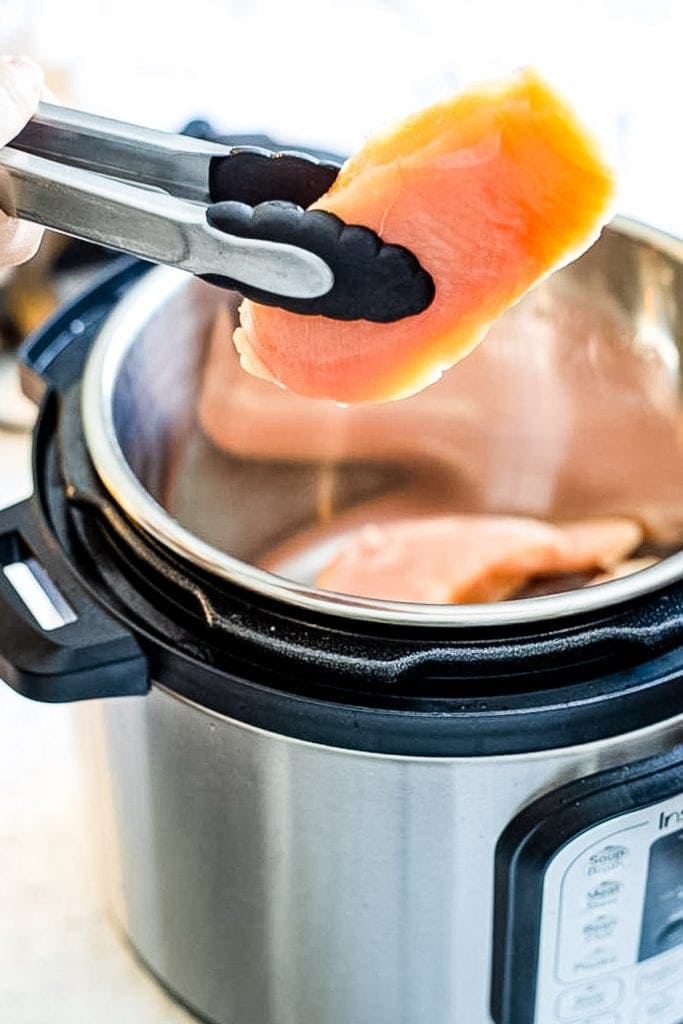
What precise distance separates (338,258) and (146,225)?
0.09 m

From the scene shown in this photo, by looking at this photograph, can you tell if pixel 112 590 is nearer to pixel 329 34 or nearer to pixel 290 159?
pixel 290 159

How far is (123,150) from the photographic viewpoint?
0.63 m

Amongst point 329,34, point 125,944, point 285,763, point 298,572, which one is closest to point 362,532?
point 298,572

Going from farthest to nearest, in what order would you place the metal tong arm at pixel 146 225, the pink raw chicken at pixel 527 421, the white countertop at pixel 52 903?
the pink raw chicken at pixel 527 421, the white countertop at pixel 52 903, the metal tong arm at pixel 146 225

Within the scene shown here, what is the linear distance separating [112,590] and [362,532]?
463mm

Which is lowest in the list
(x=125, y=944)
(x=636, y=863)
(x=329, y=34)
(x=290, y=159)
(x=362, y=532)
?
(x=125, y=944)

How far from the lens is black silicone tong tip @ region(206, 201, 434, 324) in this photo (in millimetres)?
562

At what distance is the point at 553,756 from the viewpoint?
23.3 inches

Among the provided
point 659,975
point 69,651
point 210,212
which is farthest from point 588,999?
point 210,212

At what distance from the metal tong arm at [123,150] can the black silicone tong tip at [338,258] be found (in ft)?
0.22

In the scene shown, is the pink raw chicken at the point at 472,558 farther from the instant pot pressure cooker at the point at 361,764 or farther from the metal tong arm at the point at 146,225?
the metal tong arm at the point at 146,225

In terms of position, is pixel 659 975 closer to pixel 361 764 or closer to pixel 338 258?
pixel 361 764

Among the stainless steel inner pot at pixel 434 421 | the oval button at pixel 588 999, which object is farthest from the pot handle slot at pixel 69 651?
the oval button at pixel 588 999

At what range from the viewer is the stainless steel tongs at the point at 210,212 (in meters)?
0.56
